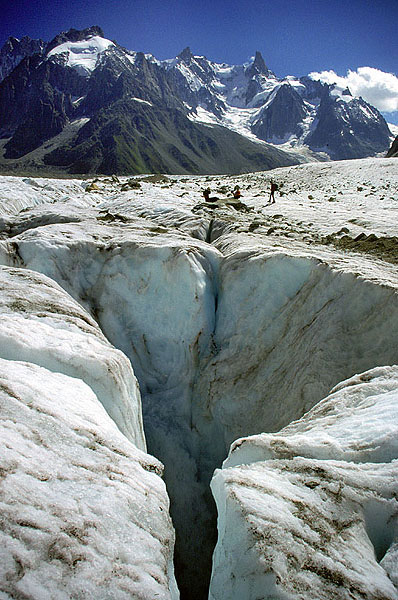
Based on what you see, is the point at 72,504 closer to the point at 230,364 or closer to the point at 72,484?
the point at 72,484

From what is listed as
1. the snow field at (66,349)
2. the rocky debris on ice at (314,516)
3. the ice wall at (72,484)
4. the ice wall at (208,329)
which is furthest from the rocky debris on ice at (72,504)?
the ice wall at (208,329)

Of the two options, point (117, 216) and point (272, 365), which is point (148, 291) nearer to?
point (272, 365)

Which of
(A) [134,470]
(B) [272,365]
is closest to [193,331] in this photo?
(B) [272,365]

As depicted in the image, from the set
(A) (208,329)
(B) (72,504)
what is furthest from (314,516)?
(A) (208,329)

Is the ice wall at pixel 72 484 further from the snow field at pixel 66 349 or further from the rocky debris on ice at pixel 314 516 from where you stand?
the rocky debris on ice at pixel 314 516

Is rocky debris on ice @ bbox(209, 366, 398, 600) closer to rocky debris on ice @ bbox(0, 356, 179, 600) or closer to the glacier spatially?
the glacier

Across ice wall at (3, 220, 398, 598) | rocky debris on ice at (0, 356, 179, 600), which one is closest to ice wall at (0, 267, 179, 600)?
rocky debris on ice at (0, 356, 179, 600)
